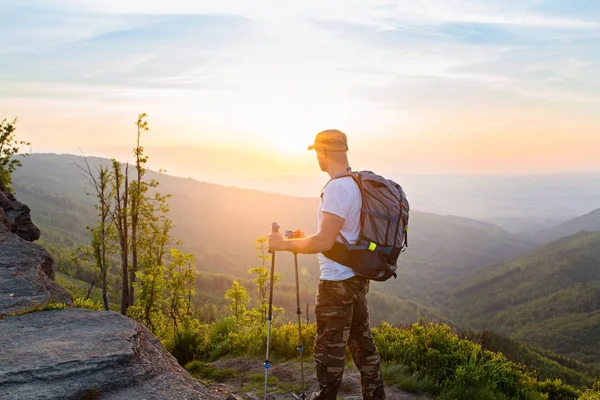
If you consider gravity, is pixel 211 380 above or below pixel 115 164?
below

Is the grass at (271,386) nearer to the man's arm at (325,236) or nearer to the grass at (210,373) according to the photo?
the grass at (210,373)

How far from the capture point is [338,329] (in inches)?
215

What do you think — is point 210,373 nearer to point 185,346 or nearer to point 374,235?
point 185,346

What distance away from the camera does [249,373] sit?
9.17 metres

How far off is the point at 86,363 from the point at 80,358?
0.60 ft

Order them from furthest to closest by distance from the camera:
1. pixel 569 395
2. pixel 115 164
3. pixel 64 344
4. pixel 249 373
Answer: pixel 115 164
pixel 569 395
pixel 249 373
pixel 64 344

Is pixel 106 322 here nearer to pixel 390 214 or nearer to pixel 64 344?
pixel 64 344

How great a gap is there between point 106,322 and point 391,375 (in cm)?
547

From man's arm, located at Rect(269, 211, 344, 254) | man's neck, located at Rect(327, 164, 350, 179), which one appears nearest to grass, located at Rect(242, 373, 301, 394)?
man's arm, located at Rect(269, 211, 344, 254)

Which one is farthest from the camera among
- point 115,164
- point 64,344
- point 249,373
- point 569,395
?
point 115,164

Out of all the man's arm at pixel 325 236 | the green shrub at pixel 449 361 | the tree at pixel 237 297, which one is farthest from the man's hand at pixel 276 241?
the tree at pixel 237 297

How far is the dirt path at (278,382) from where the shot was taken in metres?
7.78

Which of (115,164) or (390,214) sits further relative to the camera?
(115,164)

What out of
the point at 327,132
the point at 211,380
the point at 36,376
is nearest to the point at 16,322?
the point at 36,376
